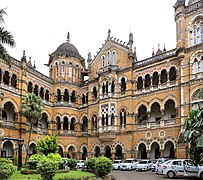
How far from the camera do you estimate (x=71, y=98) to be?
4894 cm

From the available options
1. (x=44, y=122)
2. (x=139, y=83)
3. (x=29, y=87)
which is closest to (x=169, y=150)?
(x=139, y=83)

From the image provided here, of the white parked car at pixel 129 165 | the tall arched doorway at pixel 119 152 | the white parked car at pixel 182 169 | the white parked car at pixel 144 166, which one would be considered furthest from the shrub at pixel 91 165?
the tall arched doorway at pixel 119 152

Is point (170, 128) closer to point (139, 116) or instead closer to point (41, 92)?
point (139, 116)

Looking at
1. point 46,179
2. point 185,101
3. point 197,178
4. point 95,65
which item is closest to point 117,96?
point 95,65

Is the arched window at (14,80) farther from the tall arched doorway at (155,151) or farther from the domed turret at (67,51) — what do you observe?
the tall arched doorway at (155,151)

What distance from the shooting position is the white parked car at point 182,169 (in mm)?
24525

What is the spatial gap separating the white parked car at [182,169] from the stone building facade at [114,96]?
7969 millimetres

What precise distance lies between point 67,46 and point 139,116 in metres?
17.9

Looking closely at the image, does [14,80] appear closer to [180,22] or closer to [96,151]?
[96,151]

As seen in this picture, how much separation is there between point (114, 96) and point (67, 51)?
12.1 metres

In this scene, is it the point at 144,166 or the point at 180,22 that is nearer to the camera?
the point at 144,166

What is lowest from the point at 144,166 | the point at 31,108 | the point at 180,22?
the point at 144,166

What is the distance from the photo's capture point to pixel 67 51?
49438mm

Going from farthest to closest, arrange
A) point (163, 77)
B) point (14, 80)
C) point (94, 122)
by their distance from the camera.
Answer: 1. point (94, 122)
2. point (163, 77)
3. point (14, 80)
